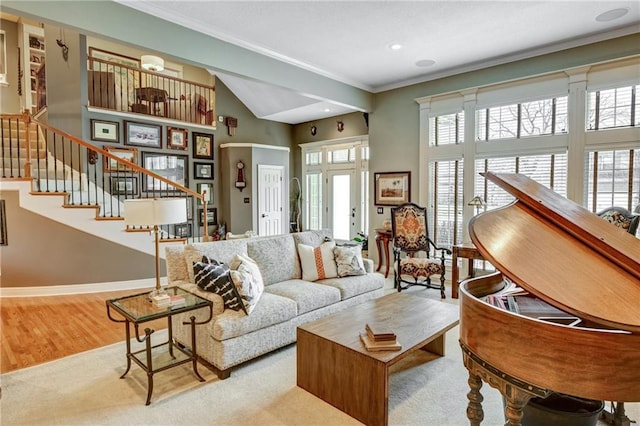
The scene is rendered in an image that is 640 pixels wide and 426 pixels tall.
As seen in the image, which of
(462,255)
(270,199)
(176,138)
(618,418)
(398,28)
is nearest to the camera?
(618,418)

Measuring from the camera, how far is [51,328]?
3592 millimetres

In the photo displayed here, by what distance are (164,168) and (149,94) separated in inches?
59.8

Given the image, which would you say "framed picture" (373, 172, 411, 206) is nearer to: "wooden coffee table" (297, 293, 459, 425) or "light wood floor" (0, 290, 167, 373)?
"wooden coffee table" (297, 293, 459, 425)

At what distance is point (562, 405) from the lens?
1.78 metres

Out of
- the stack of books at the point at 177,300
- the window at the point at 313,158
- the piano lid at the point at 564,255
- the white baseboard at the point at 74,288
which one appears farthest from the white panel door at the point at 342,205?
the piano lid at the point at 564,255

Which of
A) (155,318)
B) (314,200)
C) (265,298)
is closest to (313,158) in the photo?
(314,200)

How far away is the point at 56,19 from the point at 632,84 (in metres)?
5.75

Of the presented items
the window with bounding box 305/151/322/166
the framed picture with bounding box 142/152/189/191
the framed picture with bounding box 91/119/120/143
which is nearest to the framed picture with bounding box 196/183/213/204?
the framed picture with bounding box 142/152/189/191

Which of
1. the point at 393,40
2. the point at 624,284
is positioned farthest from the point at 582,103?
the point at 624,284

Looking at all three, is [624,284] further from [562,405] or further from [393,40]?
[393,40]

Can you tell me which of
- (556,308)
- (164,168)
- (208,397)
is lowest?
(208,397)

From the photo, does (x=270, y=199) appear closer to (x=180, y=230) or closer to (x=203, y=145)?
(x=203, y=145)

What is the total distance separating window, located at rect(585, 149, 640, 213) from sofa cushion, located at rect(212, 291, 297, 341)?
3836mm

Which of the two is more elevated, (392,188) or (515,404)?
(392,188)
